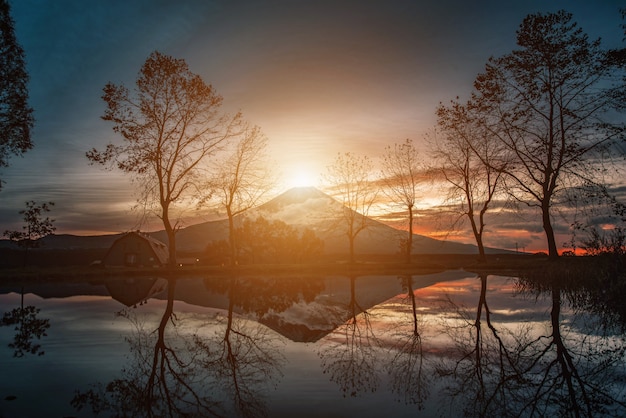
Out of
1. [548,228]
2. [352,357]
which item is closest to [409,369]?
[352,357]

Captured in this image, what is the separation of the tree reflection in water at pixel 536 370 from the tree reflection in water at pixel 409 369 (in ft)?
0.95

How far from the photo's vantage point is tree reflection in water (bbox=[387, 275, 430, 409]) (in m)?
4.65

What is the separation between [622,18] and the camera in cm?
1546

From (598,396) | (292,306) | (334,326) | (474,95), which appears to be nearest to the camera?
(598,396)

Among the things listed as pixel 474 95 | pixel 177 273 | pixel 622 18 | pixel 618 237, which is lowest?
pixel 177 273

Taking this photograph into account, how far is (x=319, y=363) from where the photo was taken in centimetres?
609

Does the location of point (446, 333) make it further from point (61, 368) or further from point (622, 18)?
point (622, 18)

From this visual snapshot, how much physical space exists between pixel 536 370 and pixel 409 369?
5.39 ft

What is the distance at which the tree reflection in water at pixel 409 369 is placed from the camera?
183 inches

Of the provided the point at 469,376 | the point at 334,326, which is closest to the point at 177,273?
the point at 334,326

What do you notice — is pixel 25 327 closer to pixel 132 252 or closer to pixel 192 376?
pixel 192 376

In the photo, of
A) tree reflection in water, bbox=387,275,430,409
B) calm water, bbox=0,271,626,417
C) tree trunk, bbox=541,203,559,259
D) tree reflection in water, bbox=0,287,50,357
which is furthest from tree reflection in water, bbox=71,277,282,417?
tree trunk, bbox=541,203,559,259

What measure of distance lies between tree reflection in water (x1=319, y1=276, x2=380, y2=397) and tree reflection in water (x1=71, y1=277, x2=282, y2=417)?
32.0 inches

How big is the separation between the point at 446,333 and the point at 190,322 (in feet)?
19.4
